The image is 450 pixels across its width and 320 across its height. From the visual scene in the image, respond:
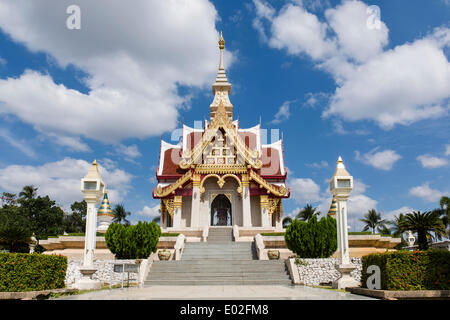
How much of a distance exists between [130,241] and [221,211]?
1748 centimetres

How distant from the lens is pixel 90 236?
12.5 m

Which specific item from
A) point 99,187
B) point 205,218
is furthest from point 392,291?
point 205,218

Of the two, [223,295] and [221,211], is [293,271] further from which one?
[221,211]

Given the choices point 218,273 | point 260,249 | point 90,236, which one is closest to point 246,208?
point 260,249

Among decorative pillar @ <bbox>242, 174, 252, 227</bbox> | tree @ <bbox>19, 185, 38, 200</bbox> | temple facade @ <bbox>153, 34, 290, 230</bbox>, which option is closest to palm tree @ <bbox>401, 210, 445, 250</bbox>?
temple facade @ <bbox>153, 34, 290, 230</bbox>

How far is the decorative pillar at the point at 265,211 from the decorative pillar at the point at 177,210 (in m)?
5.92

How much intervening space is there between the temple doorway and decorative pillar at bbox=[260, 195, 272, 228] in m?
3.91

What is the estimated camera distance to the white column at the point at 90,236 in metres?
12.3

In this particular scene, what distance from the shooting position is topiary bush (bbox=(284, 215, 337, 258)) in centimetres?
1546

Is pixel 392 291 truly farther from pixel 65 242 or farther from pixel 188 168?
pixel 188 168

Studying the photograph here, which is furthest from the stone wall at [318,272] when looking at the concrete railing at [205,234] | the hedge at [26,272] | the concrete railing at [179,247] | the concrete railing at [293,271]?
the concrete railing at [205,234]

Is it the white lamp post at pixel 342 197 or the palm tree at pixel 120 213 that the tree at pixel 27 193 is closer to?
the palm tree at pixel 120 213

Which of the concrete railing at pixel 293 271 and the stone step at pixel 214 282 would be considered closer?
the stone step at pixel 214 282
